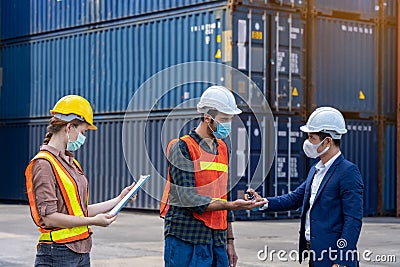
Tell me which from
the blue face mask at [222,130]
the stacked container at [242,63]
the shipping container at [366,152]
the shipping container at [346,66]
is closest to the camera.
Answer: the blue face mask at [222,130]

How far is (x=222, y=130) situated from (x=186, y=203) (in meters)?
0.51

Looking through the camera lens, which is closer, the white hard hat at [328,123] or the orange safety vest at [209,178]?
the orange safety vest at [209,178]

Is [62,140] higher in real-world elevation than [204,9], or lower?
lower

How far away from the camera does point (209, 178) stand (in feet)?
17.5

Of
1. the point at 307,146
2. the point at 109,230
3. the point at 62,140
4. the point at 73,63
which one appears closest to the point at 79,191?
the point at 62,140

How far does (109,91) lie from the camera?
21.4 metres

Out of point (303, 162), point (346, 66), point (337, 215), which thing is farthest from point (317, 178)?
point (346, 66)

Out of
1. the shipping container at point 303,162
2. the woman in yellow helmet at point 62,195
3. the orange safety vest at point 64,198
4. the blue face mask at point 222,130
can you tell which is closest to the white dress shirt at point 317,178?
the blue face mask at point 222,130

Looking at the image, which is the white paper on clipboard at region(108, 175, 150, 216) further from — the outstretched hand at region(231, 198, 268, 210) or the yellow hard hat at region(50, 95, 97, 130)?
the outstretched hand at region(231, 198, 268, 210)

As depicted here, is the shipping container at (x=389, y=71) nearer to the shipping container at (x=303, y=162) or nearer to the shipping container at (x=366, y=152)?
the shipping container at (x=303, y=162)

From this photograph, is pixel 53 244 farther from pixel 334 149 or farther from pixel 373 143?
pixel 373 143

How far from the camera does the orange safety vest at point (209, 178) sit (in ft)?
17.5

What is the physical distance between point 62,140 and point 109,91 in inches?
650

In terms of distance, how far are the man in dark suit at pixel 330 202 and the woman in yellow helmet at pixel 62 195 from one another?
3.93 feet
